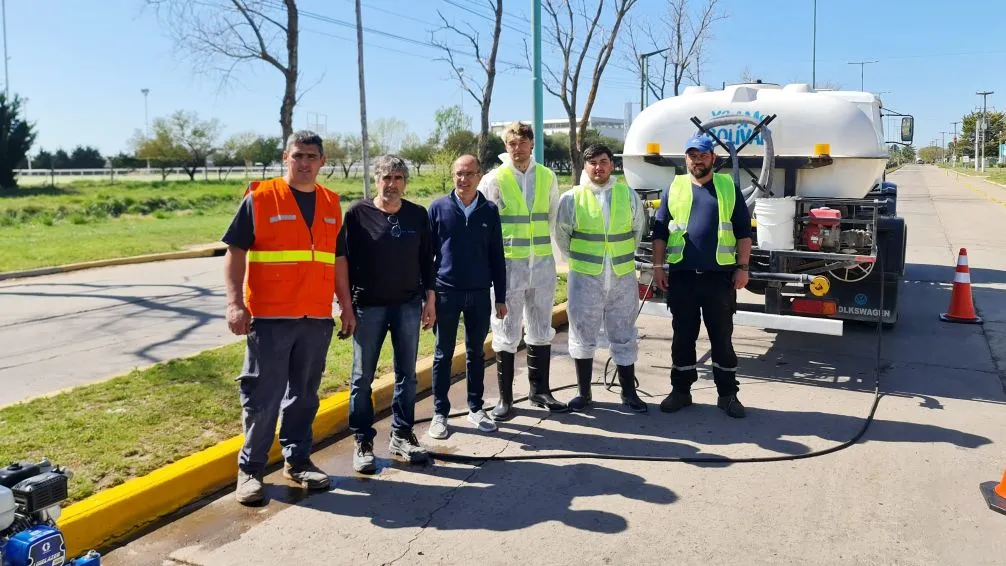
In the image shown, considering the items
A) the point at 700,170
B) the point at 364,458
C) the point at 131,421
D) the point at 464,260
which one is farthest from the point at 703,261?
the point at 131,421

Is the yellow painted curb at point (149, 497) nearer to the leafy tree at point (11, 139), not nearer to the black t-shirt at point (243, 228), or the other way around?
the black t-shirt at point (243, 228)

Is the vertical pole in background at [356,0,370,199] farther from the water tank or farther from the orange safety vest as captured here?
the orange safety vest

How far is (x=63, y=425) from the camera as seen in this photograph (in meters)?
4.80

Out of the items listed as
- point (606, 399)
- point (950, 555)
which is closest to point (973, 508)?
point (950, 555)

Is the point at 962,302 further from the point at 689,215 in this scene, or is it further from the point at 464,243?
the point at 464,243

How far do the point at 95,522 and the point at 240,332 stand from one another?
1.07 meters

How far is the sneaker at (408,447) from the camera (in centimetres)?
464

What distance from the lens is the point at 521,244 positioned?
5312 mm

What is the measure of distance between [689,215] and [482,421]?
6.69 ft

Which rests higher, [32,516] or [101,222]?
[101,222]

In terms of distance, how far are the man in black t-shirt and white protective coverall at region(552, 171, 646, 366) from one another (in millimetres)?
1271

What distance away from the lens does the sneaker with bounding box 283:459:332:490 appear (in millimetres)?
4285

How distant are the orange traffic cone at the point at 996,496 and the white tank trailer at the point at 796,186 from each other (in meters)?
2.00

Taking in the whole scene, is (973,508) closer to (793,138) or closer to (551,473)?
(551,473)
